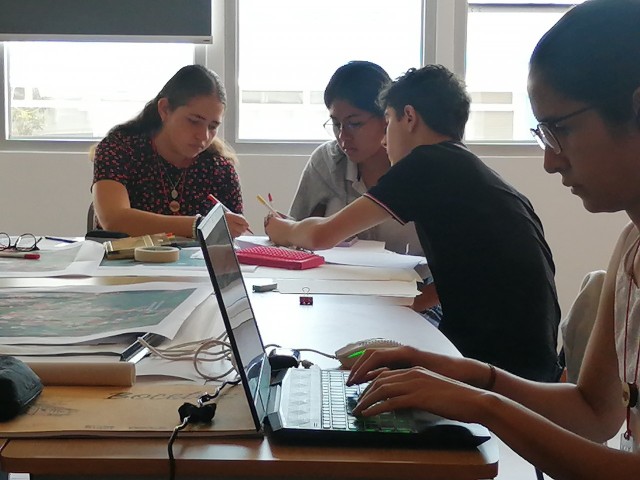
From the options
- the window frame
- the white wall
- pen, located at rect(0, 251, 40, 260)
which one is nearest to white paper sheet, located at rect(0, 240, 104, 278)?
pen, located at rect(0, 251, 40, 260)

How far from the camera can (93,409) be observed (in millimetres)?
840

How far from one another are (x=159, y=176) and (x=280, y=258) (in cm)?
87

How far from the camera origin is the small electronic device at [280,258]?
1.83 m

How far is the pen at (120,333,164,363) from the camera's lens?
1.02 metres

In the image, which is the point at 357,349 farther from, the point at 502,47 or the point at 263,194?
the point at 502,47

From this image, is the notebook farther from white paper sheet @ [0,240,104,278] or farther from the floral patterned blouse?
the floral patterned blouse

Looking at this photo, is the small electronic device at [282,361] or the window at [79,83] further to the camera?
the window at [79,83]

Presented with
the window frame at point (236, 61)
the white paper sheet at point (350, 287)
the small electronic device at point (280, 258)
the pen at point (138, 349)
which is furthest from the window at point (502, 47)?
the pen at point (138, 349)

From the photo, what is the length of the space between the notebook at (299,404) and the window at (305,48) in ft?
8.78

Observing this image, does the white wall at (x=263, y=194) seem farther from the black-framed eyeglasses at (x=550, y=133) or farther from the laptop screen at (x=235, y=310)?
the black-framed eyeglasses at (x=550, y=133)

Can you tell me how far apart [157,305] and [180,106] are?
137 cm

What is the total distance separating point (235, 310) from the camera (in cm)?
87

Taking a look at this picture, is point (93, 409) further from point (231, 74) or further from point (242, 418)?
point (231, 74)

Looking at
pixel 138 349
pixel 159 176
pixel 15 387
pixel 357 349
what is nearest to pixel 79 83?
pixel 159 176
